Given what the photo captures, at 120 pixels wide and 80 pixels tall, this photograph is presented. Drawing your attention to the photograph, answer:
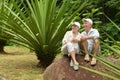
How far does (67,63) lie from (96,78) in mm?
619

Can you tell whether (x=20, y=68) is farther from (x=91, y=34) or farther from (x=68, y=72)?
(x=91, y=34)

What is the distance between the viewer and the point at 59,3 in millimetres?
18828

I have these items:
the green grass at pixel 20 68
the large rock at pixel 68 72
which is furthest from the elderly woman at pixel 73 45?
the green grass at pixel 20 68

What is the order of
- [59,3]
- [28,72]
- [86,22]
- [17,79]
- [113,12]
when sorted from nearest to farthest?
[86,22], [17,79], [28,72], [113,12], [59,3]

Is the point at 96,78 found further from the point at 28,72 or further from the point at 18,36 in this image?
the point at 18,36

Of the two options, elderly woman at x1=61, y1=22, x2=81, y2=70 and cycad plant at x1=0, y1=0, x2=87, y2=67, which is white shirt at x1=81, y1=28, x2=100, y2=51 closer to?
elderly woman at x1=61, y1=22, x2=81, y2=70

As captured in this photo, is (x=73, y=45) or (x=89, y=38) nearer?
(x=89, y=38)

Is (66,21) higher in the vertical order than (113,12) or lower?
higher

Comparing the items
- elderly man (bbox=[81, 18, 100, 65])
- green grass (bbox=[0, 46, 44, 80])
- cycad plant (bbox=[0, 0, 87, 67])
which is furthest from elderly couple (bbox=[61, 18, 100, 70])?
cycad plant (bbox=[0, 0, 87, 67])

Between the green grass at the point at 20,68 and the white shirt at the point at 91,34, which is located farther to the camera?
the green grass at the point at 20,68

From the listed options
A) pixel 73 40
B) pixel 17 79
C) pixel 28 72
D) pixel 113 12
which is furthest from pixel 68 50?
pixel 113 12

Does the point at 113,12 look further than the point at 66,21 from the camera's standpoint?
Yes

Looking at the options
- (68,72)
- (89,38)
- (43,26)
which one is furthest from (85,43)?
(43,26)

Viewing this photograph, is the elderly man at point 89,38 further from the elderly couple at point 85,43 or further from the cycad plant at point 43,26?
the cycad plant at point 43,26
